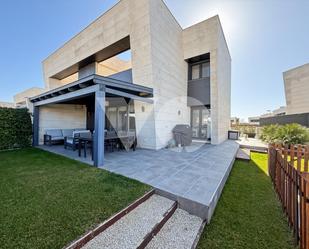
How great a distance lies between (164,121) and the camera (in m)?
7.93

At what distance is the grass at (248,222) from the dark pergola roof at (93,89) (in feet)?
15.0

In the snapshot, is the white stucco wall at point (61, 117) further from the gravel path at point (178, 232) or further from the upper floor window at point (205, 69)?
the gravel path at point (178, 232)

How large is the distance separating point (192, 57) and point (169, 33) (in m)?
2.29

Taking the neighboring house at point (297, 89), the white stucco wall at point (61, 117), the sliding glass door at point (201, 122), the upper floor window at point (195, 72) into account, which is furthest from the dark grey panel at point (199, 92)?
the neighboring house at point (297, 89)

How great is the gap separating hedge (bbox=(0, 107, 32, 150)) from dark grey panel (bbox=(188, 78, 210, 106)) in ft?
33.3

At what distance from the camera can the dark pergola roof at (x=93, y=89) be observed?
15.8ft

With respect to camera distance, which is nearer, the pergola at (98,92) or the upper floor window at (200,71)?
the pergola at (98,92)

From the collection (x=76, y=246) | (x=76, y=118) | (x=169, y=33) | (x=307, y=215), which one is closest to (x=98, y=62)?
(x=76, y=118)

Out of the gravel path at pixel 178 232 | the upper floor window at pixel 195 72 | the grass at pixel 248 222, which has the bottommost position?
the grass at pixel 248 222

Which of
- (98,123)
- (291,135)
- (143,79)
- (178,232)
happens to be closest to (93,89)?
(98,123)

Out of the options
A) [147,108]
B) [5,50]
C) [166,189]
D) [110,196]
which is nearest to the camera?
[110,196]

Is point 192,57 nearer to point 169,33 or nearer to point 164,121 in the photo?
point 169,33

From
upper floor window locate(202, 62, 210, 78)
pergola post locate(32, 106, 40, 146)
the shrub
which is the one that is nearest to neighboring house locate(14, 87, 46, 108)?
pergola post locate(32, 106, 40, 146)

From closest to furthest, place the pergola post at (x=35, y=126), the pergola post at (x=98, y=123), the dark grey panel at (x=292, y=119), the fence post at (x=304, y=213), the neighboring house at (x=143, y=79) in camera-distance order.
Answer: the fence post at (x=304, y=213), the pergola post at (x=98, y=123), the neighboring house at (x=143, y=79), the pergola post at (x=35, y=126), the dark grey panel at (x=292, y=119)
